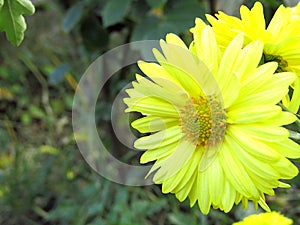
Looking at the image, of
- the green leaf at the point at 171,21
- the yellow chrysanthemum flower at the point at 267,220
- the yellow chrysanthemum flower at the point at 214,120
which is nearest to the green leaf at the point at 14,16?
the yellow chrysanthemum flower at the point at 214,120

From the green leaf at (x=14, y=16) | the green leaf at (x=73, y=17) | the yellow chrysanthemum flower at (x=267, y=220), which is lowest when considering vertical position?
the yellow chrysanthemum flower at (x=267, y=220)

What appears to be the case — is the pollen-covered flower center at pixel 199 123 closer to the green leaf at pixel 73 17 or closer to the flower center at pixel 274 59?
the flower center at pixel 274 59

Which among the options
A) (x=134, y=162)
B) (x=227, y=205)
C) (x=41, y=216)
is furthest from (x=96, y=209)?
(x=227, y=205)

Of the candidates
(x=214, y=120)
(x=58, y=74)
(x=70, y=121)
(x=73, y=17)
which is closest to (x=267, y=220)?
(x=214, y=120)

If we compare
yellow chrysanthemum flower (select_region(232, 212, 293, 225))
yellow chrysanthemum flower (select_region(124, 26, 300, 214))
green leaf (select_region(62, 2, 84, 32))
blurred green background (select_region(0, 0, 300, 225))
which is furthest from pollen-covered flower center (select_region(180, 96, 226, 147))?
green leaf (select_region(62, 2, 84, 32))

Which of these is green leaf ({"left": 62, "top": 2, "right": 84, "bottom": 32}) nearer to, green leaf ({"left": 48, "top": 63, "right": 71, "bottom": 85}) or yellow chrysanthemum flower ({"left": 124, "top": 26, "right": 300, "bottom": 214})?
green leaf ({"left": 48, "top": 63, "right": 71, "bottom": 85})

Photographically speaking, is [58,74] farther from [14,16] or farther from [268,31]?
[268,31]

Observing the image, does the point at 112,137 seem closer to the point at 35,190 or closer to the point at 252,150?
the point at 35,190

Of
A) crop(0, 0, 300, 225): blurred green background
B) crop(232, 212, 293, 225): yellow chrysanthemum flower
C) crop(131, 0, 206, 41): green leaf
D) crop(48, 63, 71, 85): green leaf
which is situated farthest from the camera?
crop(48, 63, 71, 85): green leaf
